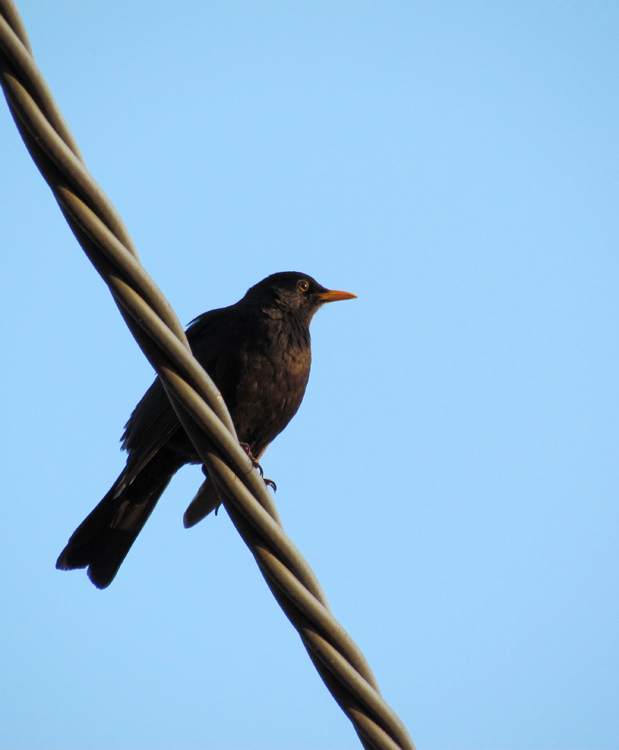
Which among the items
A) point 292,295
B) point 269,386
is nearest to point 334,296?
point 292,295

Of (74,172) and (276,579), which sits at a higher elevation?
(74,172)

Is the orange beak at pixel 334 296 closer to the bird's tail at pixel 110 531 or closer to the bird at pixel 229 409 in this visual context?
the bird at pixel 229 409

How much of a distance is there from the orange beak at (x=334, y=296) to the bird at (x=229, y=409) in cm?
65

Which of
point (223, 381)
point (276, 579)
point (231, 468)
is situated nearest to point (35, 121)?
point (231, 468)

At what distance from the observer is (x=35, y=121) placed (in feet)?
4.72

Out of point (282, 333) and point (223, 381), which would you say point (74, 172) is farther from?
point (282, 333)

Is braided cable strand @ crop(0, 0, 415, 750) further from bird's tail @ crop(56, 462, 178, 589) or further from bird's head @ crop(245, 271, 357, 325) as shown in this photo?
bird's head @ crop(245, 271, 357, 325)

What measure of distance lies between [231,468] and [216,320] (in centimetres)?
339

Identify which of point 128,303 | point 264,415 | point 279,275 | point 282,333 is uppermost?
point 279,275

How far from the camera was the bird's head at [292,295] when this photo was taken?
17.0 feet

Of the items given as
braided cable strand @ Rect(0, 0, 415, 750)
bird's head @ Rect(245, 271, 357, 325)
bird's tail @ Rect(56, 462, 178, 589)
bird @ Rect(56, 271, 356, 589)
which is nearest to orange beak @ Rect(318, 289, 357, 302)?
bird's head @ Rect(245, 271, 357, 325)

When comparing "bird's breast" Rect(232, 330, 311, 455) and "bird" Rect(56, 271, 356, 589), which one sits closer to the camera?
"bird" Rect(56, 271, 356, 589)

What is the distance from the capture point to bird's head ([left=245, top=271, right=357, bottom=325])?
5191mm

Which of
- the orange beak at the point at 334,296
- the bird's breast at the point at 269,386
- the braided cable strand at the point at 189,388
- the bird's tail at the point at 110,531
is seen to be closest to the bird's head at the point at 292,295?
the orange beak at the point at 334,296
